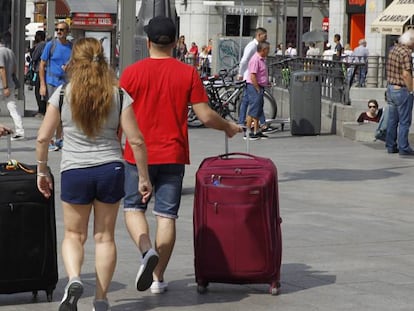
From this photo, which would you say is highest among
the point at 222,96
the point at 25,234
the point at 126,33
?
the point at 126,33

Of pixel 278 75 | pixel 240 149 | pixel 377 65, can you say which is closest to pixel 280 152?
pixel 240 149

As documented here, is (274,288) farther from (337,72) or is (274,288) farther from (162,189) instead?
(337,72)

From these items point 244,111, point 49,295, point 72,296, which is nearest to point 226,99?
point 244,111

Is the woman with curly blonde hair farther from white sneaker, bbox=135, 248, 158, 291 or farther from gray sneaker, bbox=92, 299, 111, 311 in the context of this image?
white sneaker, bbox=135, 248, 158, 291

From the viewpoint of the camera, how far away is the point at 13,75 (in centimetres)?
1808

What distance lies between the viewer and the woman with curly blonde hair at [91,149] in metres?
7.05

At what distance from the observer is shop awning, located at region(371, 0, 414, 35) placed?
29.0 meters

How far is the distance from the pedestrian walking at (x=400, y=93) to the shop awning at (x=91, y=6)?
29542 millimetres

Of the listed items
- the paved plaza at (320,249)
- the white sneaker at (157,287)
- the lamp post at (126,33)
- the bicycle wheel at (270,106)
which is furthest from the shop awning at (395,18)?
the white sneaker at (157,287)

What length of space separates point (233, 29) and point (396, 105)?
4735 cm

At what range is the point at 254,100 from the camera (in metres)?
19.5

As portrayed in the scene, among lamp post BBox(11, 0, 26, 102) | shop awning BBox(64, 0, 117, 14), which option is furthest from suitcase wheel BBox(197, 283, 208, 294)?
shop awning BBox(64, 0, 117, 14)

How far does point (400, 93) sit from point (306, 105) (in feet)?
13.3

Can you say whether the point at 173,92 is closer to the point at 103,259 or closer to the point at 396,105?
the point at 103,259
